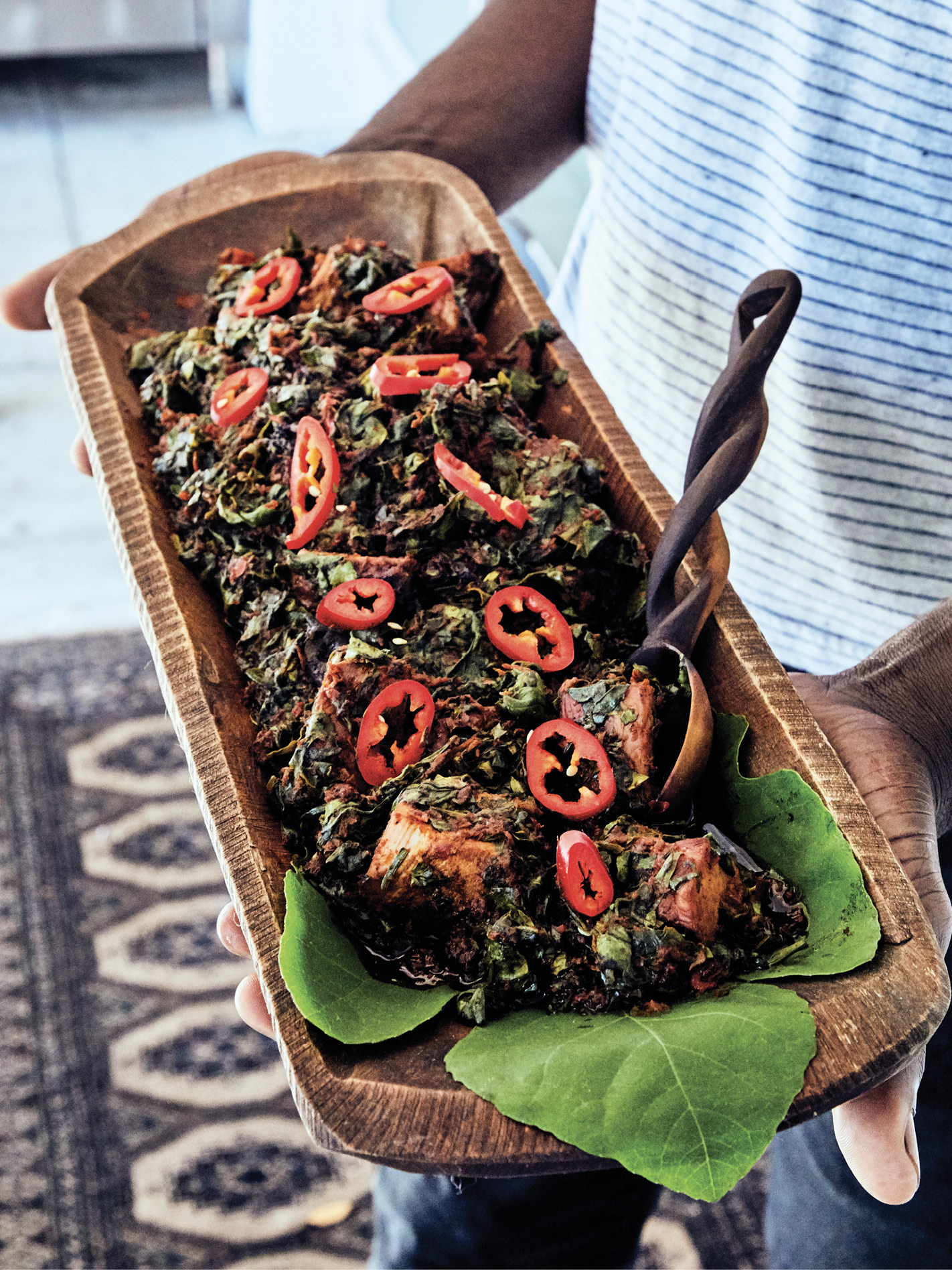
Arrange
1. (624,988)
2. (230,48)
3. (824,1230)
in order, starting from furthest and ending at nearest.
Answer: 1. (230,48)
2. (824,1230)
3. (624,988)

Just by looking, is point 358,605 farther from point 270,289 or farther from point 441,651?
point 270,289

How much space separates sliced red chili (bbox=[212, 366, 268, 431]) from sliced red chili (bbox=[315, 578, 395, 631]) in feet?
1.36

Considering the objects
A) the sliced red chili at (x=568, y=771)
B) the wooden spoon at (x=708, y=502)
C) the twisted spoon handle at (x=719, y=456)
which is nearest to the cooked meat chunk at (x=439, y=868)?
the sliced red chili at (x=568, y=771)

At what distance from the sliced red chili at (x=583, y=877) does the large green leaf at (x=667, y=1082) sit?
0.43ft

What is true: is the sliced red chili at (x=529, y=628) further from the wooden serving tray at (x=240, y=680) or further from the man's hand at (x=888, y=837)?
the man's hand at (x=888, y=837)

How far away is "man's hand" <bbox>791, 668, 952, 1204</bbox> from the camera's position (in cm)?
105

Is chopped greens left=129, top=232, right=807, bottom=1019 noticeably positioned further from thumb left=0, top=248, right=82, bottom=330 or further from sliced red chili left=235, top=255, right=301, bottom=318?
thumb left=0, top=248, right=82, bottom=330

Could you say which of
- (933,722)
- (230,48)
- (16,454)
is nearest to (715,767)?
(933,722)

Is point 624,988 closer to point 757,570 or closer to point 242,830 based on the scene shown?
point 242,830

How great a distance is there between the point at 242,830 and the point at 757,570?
1.06 meters

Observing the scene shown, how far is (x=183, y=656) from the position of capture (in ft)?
4.47

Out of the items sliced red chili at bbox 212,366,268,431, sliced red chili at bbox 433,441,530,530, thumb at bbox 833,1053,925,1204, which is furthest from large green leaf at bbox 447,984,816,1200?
sliced red chili at bbox 212,366,268,431

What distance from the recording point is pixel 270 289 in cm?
189

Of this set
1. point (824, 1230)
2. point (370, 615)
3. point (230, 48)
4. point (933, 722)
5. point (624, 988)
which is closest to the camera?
point (624, 988)
